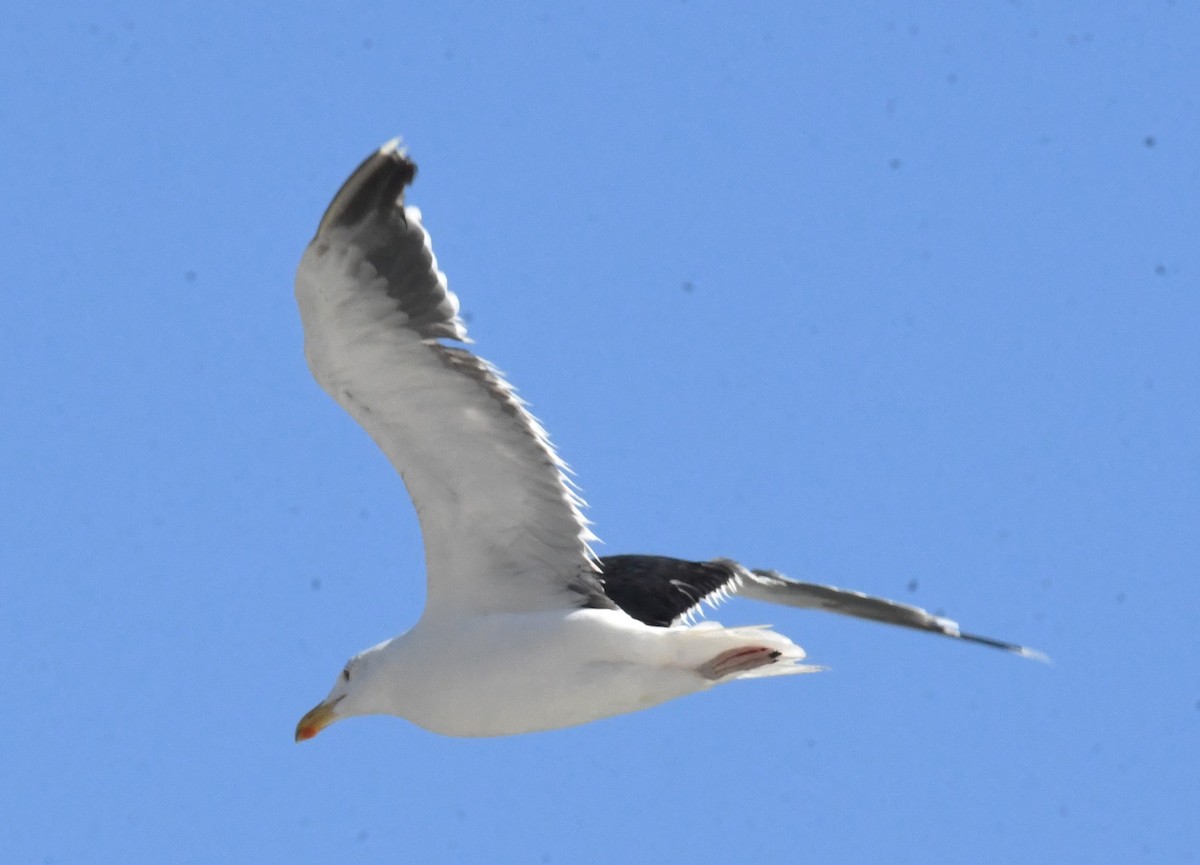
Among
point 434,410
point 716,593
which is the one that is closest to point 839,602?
point 716,593

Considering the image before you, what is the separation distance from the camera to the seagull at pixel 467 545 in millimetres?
8688

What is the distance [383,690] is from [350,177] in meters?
2.33

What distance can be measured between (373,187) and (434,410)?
989 millimetres

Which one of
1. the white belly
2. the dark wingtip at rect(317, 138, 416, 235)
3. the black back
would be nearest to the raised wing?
the dark wingtip at rect(317, 138, 416, 235)

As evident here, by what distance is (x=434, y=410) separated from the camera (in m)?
9.01

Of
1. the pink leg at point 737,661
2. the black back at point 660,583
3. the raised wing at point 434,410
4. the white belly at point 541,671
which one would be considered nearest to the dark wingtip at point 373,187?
the raised wing at point 434,410

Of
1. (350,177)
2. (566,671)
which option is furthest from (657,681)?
(350,177)

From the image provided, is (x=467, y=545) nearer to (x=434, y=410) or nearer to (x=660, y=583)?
(x=434, y=410)

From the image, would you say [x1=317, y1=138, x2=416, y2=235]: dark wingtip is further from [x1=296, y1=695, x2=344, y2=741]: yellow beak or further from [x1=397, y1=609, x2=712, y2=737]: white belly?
[x1=296, y1=695, x2=344, y2=741]: yellow beak

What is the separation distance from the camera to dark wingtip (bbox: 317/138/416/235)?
852 centimetres

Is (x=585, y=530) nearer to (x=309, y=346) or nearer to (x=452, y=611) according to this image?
(x=452, y=611)

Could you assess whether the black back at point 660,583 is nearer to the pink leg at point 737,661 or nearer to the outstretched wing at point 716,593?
the outstretched wing at point 716,593

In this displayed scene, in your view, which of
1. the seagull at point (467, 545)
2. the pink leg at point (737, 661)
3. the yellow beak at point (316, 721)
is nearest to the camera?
the seagull at point (467, 545)

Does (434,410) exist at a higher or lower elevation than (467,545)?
higher
